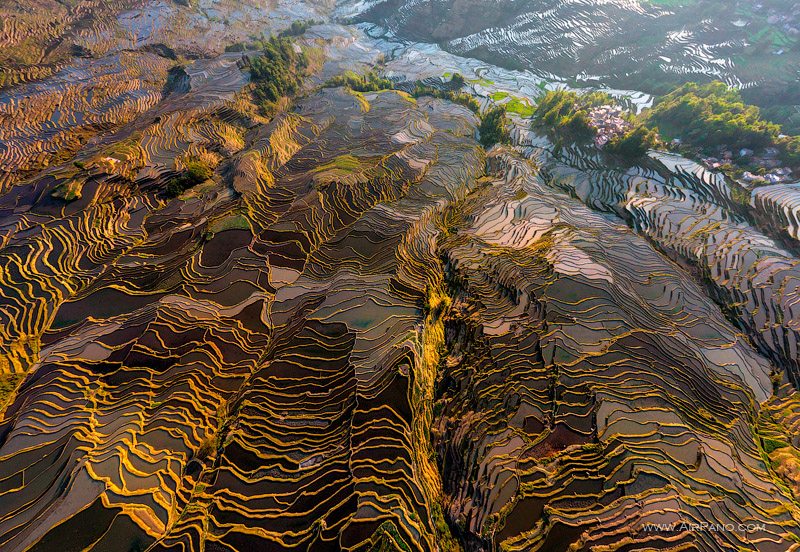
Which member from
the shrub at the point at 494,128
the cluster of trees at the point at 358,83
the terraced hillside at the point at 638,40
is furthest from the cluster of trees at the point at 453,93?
the terraced hillside at the point at 638,40

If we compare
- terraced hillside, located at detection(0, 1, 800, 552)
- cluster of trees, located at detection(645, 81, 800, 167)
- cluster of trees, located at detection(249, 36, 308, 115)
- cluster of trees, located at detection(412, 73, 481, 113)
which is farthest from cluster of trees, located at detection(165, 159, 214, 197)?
cluster of trees, located at detection(645, 81, 800, 167)

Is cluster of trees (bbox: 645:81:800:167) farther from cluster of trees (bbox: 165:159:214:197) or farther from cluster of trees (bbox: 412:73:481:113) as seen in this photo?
cluster of trees (bbox: 165:159:214:197)

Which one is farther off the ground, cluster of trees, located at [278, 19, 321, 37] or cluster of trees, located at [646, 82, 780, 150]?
cluster of trees, located at [278, 19, 321, 37]

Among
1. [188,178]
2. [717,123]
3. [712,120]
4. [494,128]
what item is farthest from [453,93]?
[188,178]

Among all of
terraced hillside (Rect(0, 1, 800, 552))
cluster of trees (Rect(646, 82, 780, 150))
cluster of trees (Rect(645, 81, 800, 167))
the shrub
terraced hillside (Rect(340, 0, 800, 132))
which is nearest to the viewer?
terraced hillside (Rect(0, 1, 800, 552))

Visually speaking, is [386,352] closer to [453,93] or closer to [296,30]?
[453,93]

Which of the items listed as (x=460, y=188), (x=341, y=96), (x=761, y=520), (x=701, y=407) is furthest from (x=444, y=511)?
(x=341, y=96)

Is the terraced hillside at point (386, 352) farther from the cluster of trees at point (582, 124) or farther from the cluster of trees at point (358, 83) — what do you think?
the cluster of trees at point (358, 83)
